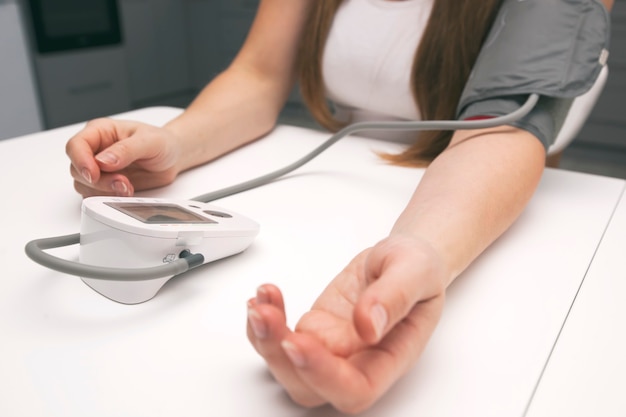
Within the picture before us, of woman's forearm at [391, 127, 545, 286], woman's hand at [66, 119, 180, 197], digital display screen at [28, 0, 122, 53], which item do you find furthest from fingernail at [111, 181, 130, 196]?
digital display screen at [28, 0, 122, 53]

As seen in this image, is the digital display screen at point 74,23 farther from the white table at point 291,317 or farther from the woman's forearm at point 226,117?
the white table at point 291,317

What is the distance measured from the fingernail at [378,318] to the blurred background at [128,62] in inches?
76.7

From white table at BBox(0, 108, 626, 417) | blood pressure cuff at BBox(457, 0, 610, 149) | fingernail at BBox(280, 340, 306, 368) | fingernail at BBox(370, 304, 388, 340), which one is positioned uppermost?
blood pressure cuff at BBox(457, 0, 610, 149)

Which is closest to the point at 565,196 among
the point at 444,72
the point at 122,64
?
the point at 444,72

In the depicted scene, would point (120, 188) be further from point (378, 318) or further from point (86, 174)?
point (378, 318)

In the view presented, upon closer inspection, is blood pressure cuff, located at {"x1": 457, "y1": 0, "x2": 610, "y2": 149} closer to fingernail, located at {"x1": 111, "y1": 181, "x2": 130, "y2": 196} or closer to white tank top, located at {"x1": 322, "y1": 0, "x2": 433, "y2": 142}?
white tank top, located at {"x1": 322, "y1": 0, "x2": 433, "y2": 142}

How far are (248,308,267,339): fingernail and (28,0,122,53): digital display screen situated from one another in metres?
2.06

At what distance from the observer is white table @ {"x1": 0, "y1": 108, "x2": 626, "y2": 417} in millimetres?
264

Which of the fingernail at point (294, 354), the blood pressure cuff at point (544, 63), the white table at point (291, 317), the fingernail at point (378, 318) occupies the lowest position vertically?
the white table at point (291, 317)

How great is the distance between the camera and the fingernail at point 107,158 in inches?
17.9

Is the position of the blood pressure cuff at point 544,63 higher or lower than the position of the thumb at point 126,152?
higher

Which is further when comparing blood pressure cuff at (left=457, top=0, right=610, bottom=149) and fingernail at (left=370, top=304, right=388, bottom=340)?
blood pressure cuff at (left=457, top=0, right=610, bottom=149)

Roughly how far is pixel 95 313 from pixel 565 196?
44 cm

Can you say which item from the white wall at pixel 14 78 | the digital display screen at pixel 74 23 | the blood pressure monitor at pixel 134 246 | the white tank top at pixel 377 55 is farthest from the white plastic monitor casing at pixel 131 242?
the digital display screen at pixel 74 23
